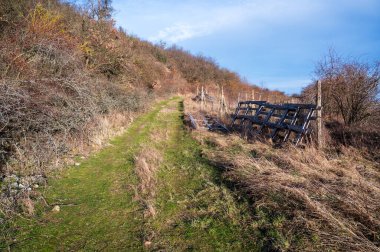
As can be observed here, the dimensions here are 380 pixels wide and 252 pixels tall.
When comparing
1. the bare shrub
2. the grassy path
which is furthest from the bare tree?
the grassy path

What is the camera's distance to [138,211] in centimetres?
502

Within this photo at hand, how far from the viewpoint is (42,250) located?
12.7 ft

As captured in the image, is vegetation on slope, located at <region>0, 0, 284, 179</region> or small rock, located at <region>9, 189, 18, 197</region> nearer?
small rock, located at <region>9, 189, 18, 197</region>

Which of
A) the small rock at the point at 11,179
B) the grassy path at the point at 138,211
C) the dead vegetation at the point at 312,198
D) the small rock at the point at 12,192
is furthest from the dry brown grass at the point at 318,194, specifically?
the small rock at the point at 11,179

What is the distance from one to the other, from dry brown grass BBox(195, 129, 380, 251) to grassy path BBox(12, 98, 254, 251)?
0.55 m

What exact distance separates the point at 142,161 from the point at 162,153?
188cm

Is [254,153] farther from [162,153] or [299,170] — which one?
[162,153]

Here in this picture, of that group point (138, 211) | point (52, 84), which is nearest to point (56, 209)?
point (138, 211)

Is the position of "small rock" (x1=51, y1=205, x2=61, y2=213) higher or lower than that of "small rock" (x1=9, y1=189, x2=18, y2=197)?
lower

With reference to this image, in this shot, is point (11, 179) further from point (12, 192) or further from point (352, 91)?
point (352, 91)

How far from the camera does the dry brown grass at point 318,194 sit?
12.3 feet

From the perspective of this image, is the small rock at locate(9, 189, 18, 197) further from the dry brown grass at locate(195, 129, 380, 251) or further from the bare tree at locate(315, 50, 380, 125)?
the bare tree at locate(315, 50, 380, 125)

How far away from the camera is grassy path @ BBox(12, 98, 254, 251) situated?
160 inches

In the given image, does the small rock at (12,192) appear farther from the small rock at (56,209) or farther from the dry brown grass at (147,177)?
the dry brown grass at (147,177)
